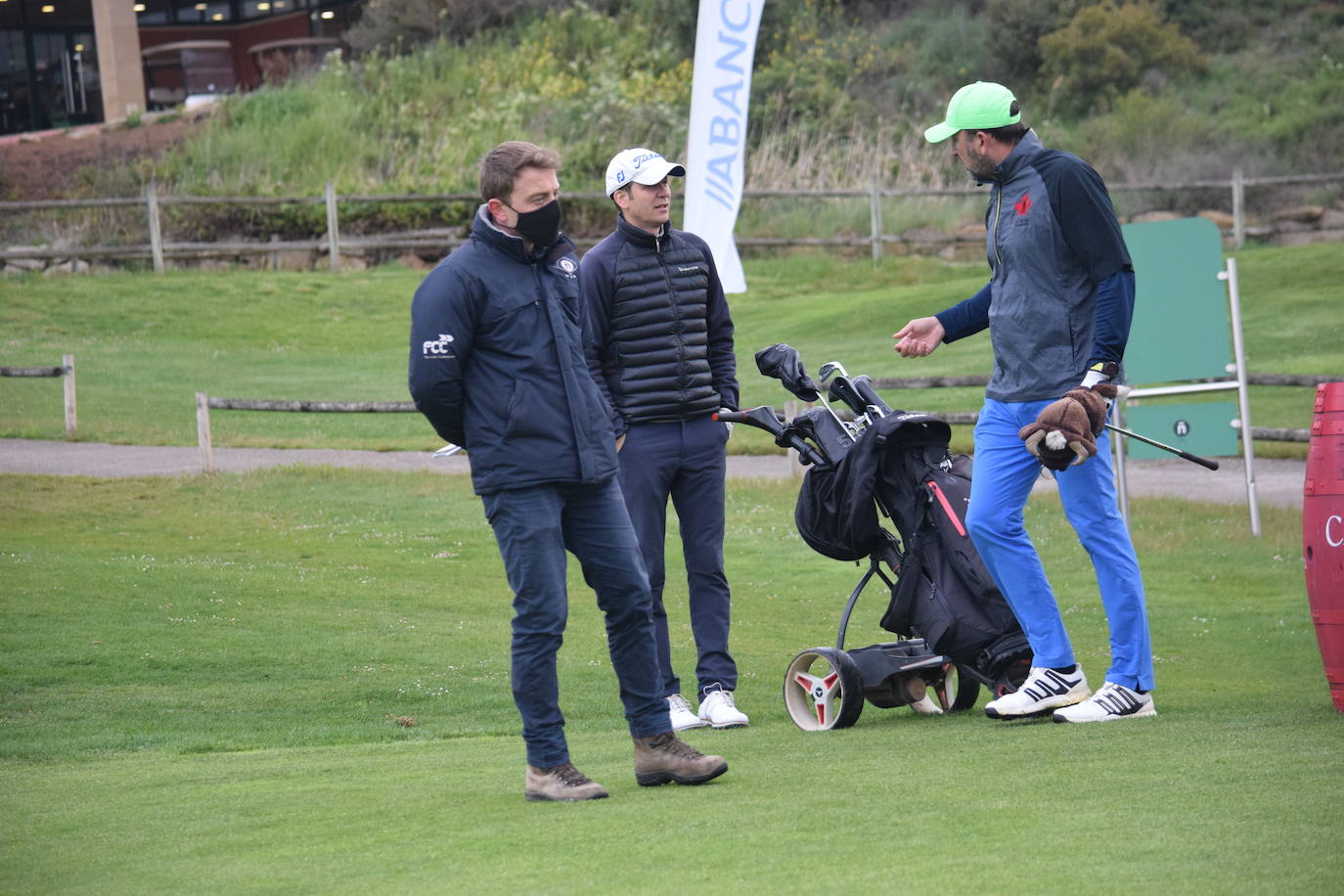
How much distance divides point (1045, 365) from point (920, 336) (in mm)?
766

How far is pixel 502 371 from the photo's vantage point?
534 centimetres


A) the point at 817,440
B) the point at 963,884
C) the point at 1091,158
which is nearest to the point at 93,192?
the point at 1091,158

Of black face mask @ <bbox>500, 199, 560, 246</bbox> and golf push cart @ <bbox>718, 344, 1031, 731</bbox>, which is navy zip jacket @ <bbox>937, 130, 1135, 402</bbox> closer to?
golf push cart @ <bbox>718, 344, 1031, 731</bbox>

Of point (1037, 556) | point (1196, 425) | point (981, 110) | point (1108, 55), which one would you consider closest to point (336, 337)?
point (1108, 55)

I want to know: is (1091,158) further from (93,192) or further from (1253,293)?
(93,192)

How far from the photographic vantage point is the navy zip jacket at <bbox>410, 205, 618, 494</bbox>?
5262 millimetres

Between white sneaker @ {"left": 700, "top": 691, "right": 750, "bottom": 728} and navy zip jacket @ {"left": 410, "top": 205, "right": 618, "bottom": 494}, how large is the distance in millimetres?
1930

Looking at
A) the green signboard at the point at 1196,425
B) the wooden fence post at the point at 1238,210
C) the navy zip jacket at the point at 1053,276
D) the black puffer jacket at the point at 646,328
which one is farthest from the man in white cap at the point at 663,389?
the wooden fence post at the point at 1238,210

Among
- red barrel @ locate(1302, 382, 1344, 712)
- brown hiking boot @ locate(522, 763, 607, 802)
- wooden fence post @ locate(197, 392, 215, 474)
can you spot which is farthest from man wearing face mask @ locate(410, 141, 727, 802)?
wooden fence post @ locate(197, 392, 215, 474)

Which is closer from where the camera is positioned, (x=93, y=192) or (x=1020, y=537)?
(x=1020, y=537)

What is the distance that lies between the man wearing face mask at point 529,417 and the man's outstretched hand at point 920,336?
1.81m

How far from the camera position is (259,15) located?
49.3m

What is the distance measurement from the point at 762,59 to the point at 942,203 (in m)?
8.74

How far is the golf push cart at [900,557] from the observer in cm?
663
